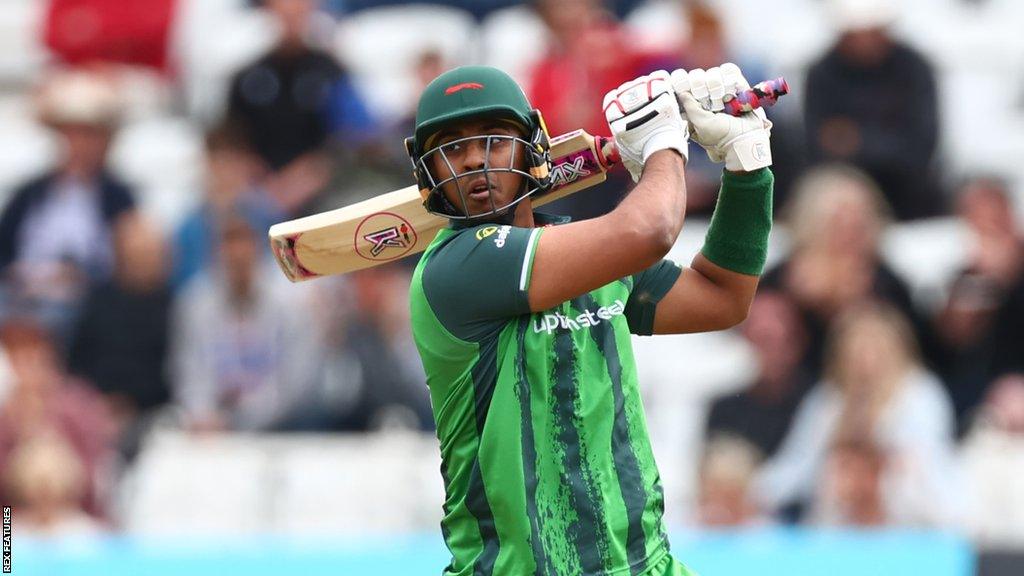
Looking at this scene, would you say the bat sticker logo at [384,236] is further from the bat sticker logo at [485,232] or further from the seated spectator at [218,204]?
the seated spectator at [218,204]

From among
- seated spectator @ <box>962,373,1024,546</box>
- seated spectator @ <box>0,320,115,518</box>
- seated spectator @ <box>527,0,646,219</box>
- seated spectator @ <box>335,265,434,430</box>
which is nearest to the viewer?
seated spectator @ <box>962,373,1024,546</box>

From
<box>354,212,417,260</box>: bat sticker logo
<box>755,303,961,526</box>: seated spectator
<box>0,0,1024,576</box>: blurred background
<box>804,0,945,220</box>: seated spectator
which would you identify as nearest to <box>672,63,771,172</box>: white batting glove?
<box>354,212,417,260</box>: bat sticker logo

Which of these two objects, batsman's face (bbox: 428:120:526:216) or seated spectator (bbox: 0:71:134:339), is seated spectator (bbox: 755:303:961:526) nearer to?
seated spectator (bbox: 0:71:134:339)

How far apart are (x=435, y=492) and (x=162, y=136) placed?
3141 millimetres

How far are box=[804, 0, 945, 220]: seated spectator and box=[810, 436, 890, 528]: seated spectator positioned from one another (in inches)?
69.1

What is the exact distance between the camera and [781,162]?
7.95 meters

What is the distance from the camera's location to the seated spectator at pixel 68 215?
26.6 feet

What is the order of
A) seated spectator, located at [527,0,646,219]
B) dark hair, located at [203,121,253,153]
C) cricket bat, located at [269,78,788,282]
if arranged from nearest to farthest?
cricket bat, located at [269,78,788,282], seated spectator, located at [527,0,646,219], dark hair, located at [203,121,253,153]

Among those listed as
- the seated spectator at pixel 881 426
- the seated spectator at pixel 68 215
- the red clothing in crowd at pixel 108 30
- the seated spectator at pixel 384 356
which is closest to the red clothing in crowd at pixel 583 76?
the seated spectator at pixel 384 356

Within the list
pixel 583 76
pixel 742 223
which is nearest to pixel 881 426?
pixel 583 76

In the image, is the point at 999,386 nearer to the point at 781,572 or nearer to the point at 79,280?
the point at 781,572

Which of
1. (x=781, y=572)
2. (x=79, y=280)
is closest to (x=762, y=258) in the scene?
(x=781, y=572)

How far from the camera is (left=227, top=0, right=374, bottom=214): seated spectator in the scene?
838 cm

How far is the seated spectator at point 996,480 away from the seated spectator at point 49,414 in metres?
3.44
